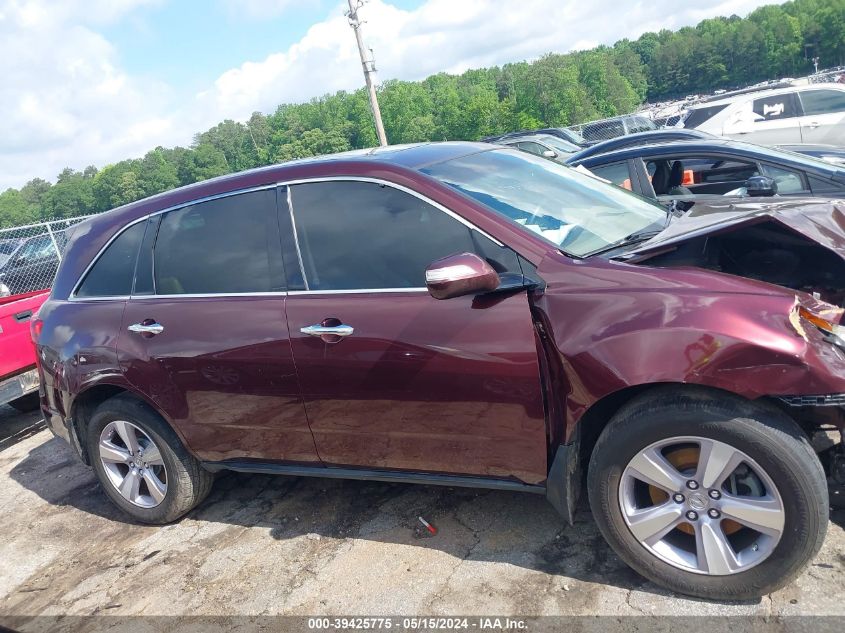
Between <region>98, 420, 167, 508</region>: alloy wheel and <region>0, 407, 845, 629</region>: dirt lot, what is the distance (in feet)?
0.73

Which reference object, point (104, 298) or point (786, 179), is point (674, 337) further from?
point (786, 179)

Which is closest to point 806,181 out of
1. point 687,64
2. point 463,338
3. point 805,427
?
point 805,427

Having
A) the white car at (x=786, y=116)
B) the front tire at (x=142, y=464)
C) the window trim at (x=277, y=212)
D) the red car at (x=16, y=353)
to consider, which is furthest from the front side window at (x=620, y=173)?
the white car at (x=786, y=116)

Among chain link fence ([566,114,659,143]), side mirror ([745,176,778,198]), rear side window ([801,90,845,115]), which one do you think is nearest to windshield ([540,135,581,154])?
chain link fence ([566,114,659,143])

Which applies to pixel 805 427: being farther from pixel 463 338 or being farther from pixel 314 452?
pixel 314 452

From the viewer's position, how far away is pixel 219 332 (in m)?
3.41

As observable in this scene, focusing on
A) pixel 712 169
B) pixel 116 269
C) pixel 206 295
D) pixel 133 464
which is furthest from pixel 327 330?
pixel 712 169

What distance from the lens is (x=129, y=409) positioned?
388cm

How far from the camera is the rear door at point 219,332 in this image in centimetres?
331

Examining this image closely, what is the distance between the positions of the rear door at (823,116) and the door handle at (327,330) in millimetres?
12404

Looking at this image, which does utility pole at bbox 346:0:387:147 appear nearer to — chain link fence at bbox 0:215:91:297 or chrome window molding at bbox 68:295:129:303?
chain link fence at bbox 0:215:91:297

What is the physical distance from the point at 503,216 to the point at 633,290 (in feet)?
2.17

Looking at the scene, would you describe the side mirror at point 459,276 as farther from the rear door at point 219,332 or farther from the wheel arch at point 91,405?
the wheel arch at point 91,405

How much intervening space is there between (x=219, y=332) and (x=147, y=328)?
1.69 ft
